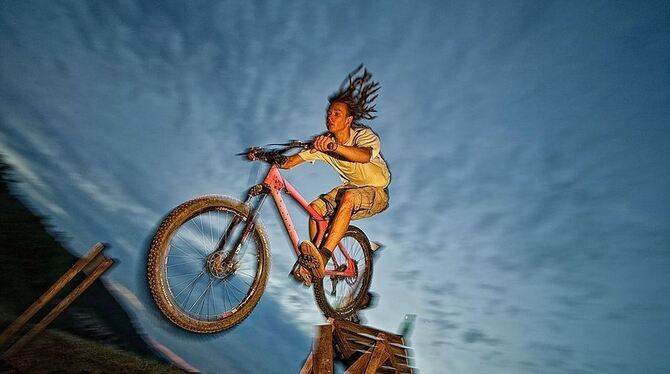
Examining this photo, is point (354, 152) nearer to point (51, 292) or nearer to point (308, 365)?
point (308, 365)

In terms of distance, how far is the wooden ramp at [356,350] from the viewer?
5.08 meters

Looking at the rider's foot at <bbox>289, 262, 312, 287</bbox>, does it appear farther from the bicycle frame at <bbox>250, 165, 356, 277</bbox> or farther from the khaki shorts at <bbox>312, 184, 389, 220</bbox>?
the khaki shorts at <bbox>312, 184, 389, 220</bbox>

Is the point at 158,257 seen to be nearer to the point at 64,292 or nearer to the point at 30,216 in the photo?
the point at 30,216

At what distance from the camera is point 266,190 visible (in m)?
4.94

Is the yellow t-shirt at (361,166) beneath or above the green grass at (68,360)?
above

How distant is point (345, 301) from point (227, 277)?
283 centimetres

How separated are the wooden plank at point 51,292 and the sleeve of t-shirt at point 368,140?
481cm

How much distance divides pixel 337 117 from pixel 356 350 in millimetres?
3947

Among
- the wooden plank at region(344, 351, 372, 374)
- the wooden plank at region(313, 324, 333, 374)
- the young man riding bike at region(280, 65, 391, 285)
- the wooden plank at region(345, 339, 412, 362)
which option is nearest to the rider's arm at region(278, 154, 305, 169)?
the young man riding bike at region(280, 65, 391, 285)

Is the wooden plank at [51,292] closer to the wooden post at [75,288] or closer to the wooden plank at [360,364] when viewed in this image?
the wooden post at [75,288]

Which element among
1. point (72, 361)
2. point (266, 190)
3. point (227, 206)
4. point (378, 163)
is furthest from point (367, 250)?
point (72, 361)

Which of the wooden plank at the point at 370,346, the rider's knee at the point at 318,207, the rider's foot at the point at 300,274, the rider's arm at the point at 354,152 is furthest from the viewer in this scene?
the wooden plank at the point at 370,346

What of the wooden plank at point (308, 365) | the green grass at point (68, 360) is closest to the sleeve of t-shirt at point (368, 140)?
the wooden plank at point (308, 365)

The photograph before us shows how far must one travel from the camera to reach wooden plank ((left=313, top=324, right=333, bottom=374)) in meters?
4.95
